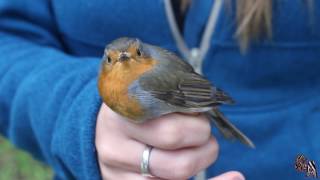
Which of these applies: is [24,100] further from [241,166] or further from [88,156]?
[241,166]

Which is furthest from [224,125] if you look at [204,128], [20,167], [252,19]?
[20,167]

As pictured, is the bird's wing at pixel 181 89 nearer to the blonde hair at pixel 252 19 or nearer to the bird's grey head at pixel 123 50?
the bird's grey head at pixel 123 50

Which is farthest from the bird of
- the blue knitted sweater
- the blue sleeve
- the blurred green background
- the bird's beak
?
the blurred green background

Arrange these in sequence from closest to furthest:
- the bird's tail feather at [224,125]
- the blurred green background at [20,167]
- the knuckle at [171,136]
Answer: the knuckle at [171,136] < the bird's tail feather at [224,125] < the blurred green background at [20,167]

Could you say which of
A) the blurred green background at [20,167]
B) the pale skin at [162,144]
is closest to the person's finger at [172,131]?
the pale skin at [162,144]

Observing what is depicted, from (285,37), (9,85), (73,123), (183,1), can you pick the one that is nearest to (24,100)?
(9,85)

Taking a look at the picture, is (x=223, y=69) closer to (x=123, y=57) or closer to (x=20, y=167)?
(x=123, y=57)
